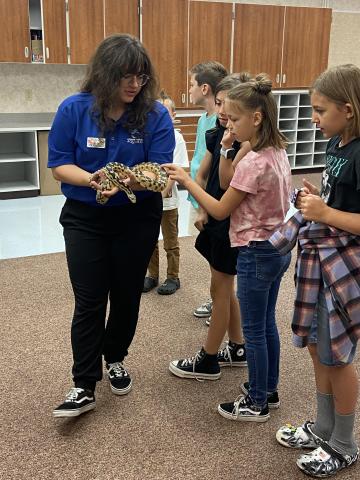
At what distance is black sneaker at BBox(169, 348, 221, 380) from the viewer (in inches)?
92.2

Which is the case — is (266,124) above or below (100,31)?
below

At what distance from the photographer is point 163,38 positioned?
20.6 ft

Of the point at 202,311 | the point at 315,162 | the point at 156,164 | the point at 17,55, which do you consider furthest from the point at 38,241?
the point at 315,162

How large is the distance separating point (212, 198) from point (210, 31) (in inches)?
207

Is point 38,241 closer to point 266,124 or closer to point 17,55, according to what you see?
point 17,55

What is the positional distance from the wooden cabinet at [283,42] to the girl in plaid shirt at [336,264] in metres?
5.63

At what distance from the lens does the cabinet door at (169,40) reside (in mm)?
6141

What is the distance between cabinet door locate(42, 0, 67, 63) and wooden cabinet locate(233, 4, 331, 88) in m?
2.20

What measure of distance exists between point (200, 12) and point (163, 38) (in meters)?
0.58

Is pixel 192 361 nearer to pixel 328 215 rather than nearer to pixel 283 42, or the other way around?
pixel 328 215

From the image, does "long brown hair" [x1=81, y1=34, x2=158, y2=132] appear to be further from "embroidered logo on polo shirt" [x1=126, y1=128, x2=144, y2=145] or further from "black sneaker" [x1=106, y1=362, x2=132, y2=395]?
"black sneaker" [x1=106, y1=362, x2=132, y2=395]

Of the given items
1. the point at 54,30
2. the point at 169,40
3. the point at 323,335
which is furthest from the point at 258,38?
the point at 323,335

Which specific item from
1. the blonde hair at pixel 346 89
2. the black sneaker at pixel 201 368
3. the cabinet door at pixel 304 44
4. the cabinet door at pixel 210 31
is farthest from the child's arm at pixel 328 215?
the cabinet door at pixel 304 44

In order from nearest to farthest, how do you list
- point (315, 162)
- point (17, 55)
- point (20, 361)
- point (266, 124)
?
point (266, 124), point (20, 361), point (17, 55), point (315, 162)
